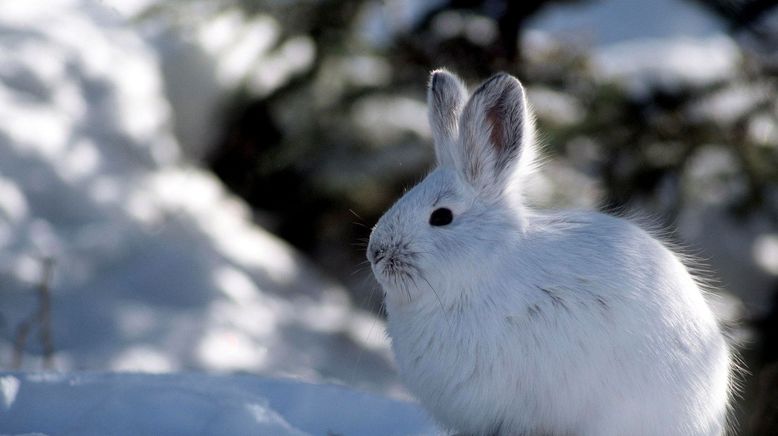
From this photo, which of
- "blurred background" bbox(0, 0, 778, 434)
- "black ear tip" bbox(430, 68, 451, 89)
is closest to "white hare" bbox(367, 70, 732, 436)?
"black ear tip" bbox(430, 68, 451, 89)

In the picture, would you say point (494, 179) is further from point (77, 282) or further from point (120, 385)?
point (77, 282)

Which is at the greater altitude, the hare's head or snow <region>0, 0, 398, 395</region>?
snow <region>0, 0, 398, 395</region>

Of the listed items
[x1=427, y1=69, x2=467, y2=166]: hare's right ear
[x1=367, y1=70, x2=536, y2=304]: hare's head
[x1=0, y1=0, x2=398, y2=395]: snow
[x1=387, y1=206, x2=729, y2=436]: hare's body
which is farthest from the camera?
[x1=0, y1=0, x2=398, y2=395]: snow

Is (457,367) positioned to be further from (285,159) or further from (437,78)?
(285,159)

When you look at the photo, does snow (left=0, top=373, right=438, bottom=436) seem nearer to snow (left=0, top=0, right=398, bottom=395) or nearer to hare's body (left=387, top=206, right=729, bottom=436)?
hare's body (left=387, top=206, right=729, bottom=436)

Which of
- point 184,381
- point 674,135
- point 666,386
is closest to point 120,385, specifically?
point 184,381

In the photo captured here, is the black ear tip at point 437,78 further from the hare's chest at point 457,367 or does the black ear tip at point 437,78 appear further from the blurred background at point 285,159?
the blurred background at point 285,159
